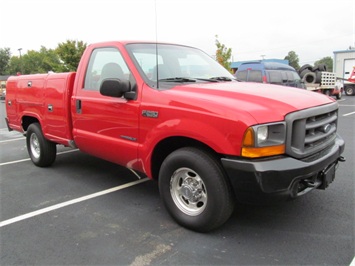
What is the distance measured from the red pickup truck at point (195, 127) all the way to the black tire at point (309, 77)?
1662 centimetres

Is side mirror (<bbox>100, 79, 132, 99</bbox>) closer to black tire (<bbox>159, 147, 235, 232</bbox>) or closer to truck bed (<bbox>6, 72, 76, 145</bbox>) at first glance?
black tire (<bbox>159, 147, 235, 232</bbox>)

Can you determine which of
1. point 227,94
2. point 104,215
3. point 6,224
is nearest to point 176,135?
point 227,94

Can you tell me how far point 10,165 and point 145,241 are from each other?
4052 millimetres

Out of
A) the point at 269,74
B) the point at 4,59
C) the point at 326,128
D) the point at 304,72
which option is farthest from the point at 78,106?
the point at 4,59

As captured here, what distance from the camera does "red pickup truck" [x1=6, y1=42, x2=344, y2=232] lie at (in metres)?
2.83

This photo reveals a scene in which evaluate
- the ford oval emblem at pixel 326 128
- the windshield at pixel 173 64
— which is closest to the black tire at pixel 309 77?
the windshield at pixel 173 64

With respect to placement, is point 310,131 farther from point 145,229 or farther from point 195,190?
point 145,229

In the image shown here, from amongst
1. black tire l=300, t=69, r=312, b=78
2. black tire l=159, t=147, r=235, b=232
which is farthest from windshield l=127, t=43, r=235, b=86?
black tire l=300, t=69, r=312, b=78

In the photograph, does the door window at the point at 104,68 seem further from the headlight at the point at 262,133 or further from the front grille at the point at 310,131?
the front grille at the point at 310,131

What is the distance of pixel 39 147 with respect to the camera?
5617 millimetres

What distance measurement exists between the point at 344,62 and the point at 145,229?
98.9ft

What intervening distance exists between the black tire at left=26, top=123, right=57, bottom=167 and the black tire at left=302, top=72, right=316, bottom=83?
17462 millimetres

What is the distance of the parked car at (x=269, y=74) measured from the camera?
13797 millimetres

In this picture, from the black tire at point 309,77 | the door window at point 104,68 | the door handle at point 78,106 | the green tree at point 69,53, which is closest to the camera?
the door window at point 104,68
